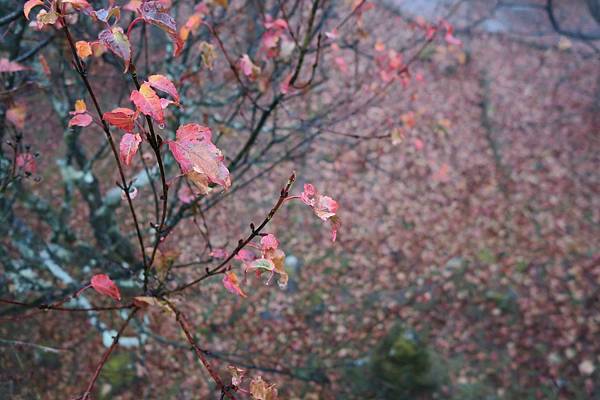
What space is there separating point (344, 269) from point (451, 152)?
3606 millimetres

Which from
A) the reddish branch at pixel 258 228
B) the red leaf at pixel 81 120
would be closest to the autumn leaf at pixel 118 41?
the red leaf at pixel 81 120

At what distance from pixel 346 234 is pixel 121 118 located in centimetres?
628

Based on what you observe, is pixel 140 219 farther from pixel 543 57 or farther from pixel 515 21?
pixel 515 21

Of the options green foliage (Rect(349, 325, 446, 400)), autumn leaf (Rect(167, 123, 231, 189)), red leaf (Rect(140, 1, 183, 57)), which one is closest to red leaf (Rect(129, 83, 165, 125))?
autumn leaf (Rect(167, 123, 231, 189))

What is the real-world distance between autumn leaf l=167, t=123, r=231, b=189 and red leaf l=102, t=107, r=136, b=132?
14 cm

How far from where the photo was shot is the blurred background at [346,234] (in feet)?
13.0

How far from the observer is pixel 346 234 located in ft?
24.3

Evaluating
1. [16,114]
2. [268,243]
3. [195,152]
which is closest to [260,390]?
[268,243]

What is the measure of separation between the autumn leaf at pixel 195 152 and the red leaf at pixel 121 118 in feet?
0.44

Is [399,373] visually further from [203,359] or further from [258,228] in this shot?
[258,228]

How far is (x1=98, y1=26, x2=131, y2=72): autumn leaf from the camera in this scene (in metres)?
1.27

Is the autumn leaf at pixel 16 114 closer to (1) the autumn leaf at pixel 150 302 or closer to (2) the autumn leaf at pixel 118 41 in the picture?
(1) the autumn leaf at pixel 150 302

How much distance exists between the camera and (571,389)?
218 inches

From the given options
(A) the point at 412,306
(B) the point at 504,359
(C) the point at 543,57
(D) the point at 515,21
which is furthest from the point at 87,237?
(D) the point at 515,21
